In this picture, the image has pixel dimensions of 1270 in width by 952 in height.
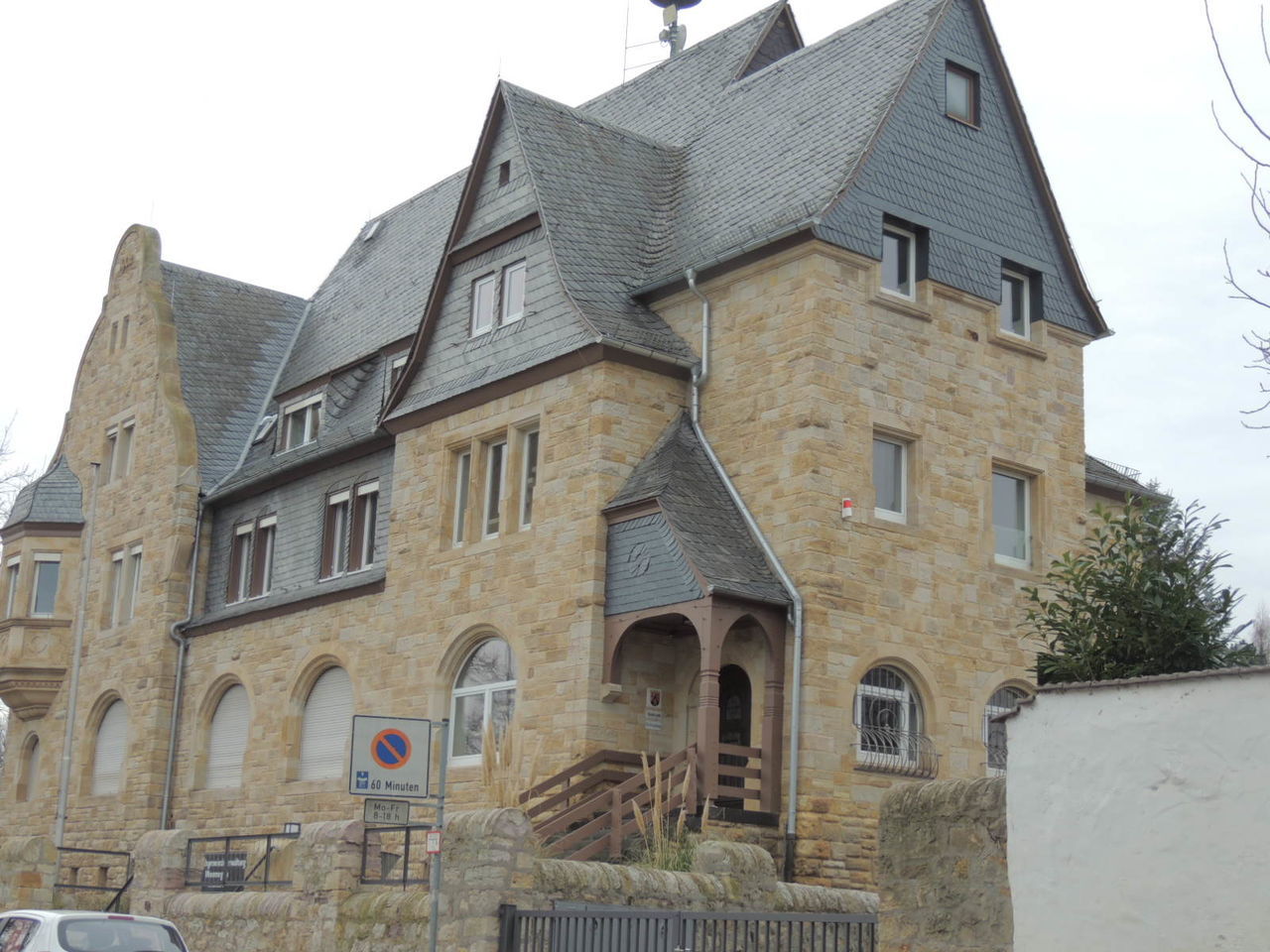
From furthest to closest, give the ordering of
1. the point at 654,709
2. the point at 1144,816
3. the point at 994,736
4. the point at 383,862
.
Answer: the point at 994,736 < the point at 654,709 < the point at 383,862 < the point at 1144,816

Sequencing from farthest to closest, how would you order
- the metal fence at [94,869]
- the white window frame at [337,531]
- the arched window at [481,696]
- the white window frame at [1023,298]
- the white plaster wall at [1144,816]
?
1. the metal fence at [94,869]
2. the white window frame at [337,531]
3. the white window frame at [1023,298]
4. the arched window at [481,696]
5. the white plaster wall at [1144,816]

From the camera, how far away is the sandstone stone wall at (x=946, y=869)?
10.8 m

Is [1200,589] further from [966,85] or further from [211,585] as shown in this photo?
[211,585]

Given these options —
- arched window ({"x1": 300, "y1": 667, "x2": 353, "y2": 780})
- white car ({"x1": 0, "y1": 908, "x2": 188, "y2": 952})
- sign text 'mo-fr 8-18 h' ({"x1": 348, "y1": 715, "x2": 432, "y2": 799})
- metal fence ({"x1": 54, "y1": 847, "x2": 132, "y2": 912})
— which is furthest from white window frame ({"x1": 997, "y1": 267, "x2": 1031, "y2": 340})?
metal fence ({"x1": 54, "y1": 847, "x2": 132, "y2": 912})

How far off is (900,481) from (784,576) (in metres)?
2.59

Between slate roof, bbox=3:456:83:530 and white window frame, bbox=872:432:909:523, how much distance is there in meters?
19.1

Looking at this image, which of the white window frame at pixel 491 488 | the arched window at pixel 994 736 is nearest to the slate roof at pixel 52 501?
the white window frame at pixel 491 488

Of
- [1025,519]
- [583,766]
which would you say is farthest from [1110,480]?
[583,766]

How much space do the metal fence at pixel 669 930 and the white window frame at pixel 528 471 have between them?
9.86m

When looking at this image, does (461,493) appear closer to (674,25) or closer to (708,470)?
(708,470)

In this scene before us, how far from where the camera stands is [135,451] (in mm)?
34906

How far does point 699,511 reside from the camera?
22609 mm

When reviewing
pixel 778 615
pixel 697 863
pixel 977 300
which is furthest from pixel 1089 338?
pixel 697 863

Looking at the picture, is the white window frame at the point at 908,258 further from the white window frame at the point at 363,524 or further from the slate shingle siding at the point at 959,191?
the white window frame at the point at 363,524
